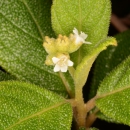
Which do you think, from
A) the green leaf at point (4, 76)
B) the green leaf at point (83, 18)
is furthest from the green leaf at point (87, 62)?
the green leaf at point (4, 76)

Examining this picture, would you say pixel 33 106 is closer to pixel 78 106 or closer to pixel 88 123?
pixel 78 106

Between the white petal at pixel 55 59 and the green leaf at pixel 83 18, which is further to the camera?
the green leaf at pixel 83 18

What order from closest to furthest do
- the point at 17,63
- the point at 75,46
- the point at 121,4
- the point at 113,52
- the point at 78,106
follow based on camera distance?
the point at 75,46, the point at 78,106, the point at 17,63, the point at 113,52, the point at 121,4

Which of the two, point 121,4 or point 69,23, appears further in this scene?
point 121,4

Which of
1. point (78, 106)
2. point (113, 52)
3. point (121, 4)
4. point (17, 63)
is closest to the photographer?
point (78, 106)

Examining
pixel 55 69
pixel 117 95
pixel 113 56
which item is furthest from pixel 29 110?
pixel 113 56

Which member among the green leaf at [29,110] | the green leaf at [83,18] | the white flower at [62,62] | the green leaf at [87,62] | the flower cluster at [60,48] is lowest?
the green leaf at [29,110]

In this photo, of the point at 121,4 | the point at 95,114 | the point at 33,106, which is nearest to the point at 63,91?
the point at 95,114

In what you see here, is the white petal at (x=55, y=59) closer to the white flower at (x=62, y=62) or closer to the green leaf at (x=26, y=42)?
the white flower at (x=62, y=62)
